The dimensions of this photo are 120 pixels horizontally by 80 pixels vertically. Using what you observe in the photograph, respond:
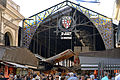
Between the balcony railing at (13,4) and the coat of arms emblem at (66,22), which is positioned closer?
the balcony railing at (13,4)

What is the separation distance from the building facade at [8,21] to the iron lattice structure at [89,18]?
163 centimetres

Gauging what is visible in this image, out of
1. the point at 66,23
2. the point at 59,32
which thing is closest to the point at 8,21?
the point at 66,23

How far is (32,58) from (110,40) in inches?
391

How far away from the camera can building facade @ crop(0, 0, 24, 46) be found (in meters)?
24.0

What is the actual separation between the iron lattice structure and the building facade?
64.3 inches

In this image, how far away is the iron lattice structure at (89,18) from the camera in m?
29.3

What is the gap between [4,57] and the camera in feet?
52.6

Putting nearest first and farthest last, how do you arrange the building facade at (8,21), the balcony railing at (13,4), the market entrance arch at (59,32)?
the building facade at (8,21), the balcony railing at (13,4), the market entrance arch at (59,32)

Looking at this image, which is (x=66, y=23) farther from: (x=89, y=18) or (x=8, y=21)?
(x=8, y=21)

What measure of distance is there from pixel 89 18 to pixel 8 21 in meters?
9.96

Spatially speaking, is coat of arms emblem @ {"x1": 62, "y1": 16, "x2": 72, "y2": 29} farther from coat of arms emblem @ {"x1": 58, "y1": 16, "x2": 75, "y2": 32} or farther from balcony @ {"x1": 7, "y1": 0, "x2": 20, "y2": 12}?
balcony @ {"x1": 7, "y1": 0, "x2": 20, "y2": 12}

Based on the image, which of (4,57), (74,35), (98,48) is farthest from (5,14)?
(98,48)

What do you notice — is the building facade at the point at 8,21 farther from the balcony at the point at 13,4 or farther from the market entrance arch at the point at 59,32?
the market entrance arch at the point at 59,32

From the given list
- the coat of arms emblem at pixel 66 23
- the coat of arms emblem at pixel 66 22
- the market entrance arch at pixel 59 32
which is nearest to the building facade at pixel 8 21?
the market entrance arch at pixel 59 32
